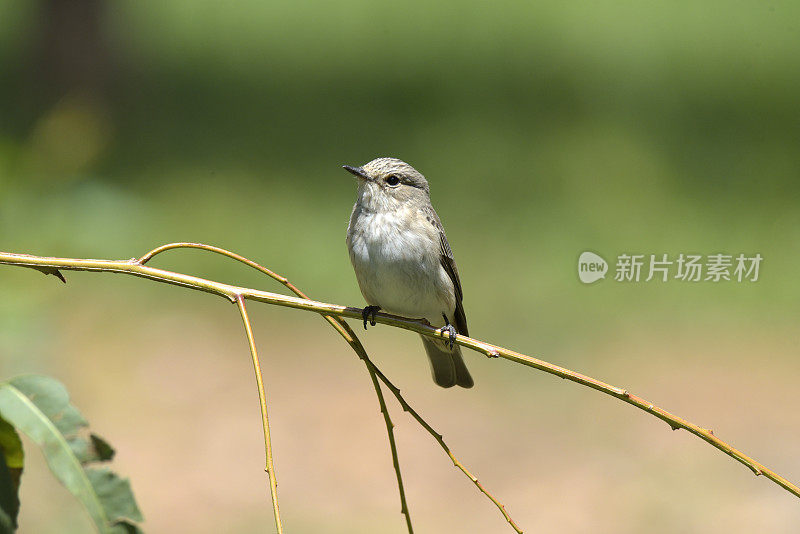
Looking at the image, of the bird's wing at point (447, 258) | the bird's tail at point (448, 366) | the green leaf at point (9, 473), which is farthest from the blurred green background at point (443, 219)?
the bird's tail at point (448, 366)

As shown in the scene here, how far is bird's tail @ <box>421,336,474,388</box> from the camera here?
13.8 ft

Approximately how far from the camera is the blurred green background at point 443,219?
21.2 ft

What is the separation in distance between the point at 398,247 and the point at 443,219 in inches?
291

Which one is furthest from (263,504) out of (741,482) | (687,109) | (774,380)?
(687,109)

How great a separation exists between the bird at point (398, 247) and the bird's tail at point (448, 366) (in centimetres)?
20

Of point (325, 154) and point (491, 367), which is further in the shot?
point (325, 154)

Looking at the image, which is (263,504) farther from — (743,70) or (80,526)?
(743,70)

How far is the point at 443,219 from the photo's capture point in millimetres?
11070

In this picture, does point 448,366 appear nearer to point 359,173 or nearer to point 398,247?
point 398,247

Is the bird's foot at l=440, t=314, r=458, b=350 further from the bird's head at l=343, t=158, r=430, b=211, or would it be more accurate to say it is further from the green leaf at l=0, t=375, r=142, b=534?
the green leaf at l=0, t=375, r=142, b=534

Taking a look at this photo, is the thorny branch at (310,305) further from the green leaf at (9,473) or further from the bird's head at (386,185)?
the bird's head at (386,185)

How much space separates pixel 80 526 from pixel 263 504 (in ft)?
8.59

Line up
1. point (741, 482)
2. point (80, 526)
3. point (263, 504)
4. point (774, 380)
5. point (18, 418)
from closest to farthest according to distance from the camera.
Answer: point (18, 418)
point (80, 526)
point (263, 504)
point (741, 482)
point (774, 380)

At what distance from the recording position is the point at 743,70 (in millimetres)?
13969
